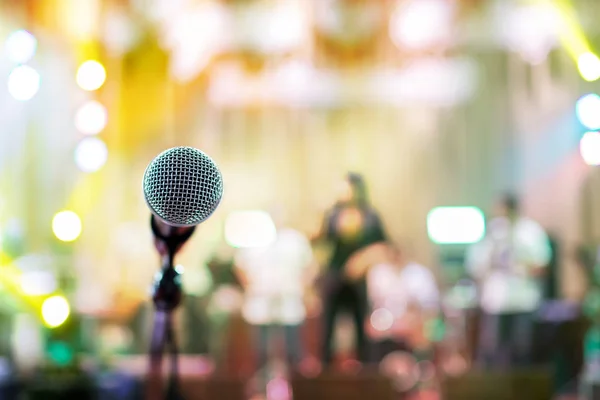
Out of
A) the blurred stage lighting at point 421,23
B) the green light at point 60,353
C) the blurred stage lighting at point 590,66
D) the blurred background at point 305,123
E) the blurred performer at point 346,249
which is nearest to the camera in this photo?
the green light at point 60,353

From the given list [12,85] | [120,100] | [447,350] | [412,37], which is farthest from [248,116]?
[447,350]

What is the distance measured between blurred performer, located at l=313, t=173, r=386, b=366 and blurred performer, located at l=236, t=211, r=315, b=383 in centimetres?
124

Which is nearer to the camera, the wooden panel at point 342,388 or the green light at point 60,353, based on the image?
the wooden panel at point 342,388

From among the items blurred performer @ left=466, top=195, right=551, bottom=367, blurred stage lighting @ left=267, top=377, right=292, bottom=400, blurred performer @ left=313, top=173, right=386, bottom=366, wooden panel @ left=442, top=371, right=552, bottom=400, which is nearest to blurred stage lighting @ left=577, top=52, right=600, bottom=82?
blurred performer @ left=466, top=195, right=551, bottom=367

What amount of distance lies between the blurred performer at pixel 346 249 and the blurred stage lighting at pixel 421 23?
12.6 ft

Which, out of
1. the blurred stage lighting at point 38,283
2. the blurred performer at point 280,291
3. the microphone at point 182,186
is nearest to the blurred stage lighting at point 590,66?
the blurred performer at point 280,291

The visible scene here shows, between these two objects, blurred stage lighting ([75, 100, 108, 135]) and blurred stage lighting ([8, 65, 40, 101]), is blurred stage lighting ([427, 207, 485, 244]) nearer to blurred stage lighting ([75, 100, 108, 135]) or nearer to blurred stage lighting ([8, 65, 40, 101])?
blurred stage lighting ([75, 100, 108, 135])

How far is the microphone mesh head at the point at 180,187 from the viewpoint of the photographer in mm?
1394

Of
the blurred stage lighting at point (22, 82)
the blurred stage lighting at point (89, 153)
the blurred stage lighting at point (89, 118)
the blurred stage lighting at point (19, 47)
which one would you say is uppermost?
the blurred stage lighting at point (19, 47)

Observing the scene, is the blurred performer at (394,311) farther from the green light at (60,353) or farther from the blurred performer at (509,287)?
the green light at (60,353)

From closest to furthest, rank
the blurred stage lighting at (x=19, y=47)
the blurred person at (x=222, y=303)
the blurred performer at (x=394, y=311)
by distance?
the blurred stage lighting at (x=19, y=47) < the blurred performer at (x=394, y=311) < the blurred person at (x=222, y=303)

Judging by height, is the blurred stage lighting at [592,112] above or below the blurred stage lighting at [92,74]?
below

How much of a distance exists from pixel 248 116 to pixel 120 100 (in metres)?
1.62

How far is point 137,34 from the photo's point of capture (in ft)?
28.8
